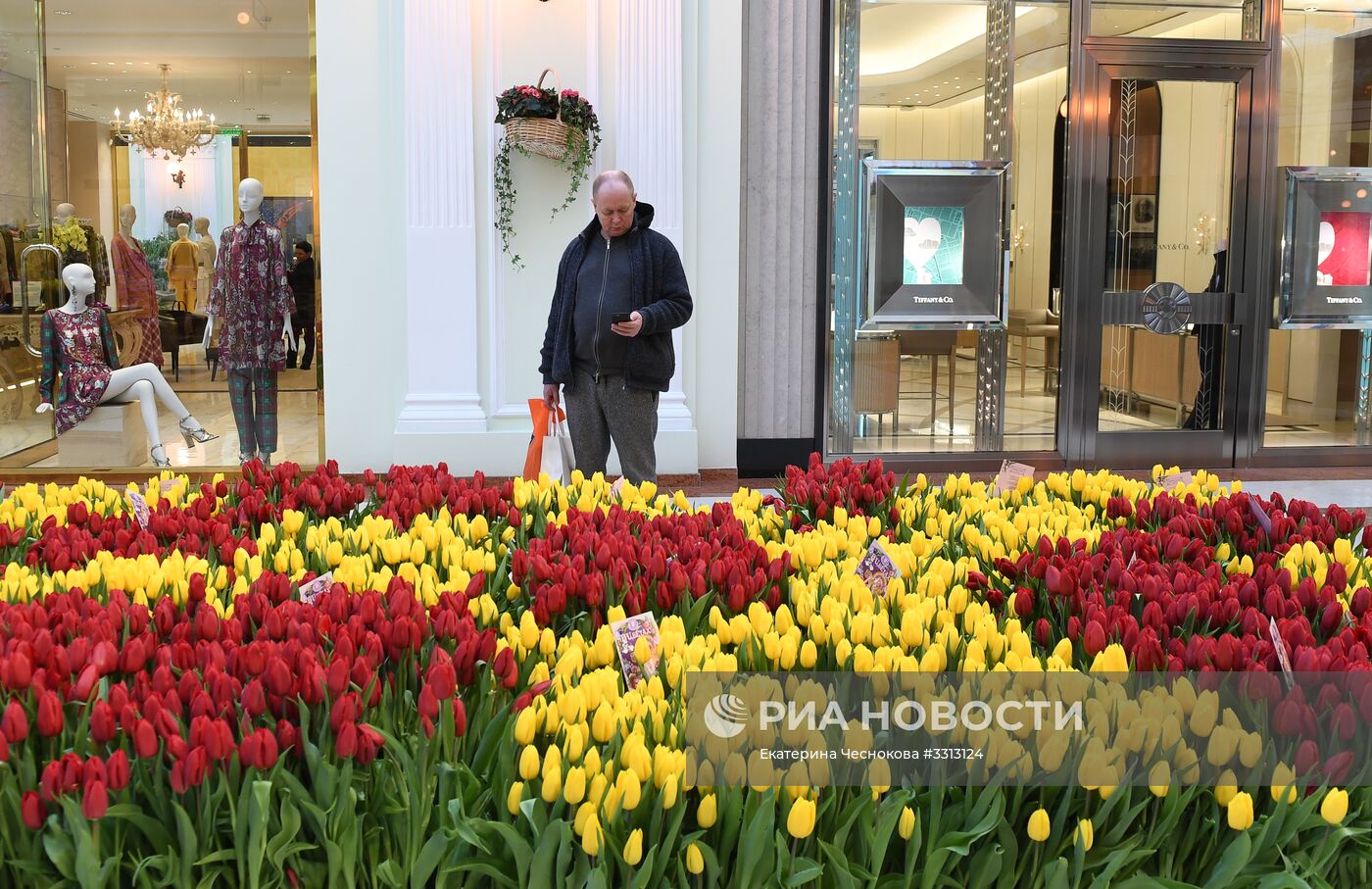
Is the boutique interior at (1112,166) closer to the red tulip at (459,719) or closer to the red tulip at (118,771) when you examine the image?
the red tulip at (459,719)

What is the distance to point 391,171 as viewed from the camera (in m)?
7.16

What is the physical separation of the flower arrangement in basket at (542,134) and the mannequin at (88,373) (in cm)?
235

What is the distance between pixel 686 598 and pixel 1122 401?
669 cm

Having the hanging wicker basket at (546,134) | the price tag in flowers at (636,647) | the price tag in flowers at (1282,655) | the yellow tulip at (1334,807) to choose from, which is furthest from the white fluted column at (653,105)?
the yellow tulip at (1334,807)

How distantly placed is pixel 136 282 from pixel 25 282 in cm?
71

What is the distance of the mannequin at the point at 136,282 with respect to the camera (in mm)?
7758

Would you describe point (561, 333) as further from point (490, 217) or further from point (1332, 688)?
point (1332, 688)

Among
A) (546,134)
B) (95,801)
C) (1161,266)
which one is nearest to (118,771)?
(95,801)

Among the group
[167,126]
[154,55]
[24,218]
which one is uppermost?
[154,55]

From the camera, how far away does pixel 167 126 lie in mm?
7746

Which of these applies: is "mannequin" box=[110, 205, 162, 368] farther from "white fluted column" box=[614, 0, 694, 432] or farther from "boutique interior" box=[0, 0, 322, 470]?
"white fluted column" box=[614, 0, 694, 432]

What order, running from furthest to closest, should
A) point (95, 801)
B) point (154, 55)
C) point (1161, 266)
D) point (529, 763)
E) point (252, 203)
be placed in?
point (1161, 266), point (154, 55), point (252, 203), point (529, 763), point (95, 801)

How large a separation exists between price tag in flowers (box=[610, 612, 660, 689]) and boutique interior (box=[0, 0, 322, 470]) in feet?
20.4

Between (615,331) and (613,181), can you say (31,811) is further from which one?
(613,181)
